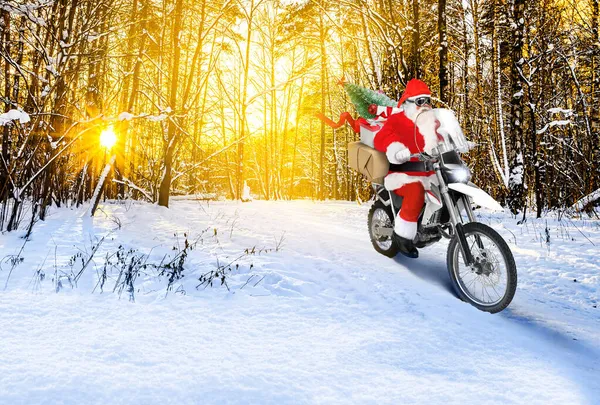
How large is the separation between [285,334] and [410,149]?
2.20 metres

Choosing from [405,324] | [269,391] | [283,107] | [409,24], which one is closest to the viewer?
[269,391]

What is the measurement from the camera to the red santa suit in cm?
310

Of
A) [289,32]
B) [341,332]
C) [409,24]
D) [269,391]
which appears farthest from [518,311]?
[289,32]

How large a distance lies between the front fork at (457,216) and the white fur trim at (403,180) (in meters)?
0.14

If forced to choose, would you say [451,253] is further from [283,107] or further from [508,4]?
[283,107]

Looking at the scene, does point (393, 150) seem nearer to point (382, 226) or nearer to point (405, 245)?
point (405, 245)

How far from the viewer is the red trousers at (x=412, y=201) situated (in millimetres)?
3350

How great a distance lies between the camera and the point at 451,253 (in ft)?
9.80

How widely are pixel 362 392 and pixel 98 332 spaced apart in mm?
1230

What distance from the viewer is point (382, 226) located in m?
4.21

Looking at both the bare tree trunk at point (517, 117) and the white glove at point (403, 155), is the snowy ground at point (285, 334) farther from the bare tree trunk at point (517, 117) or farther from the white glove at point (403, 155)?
the bare tree trunk at point (517, 117)

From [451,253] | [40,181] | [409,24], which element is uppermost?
[409,24]

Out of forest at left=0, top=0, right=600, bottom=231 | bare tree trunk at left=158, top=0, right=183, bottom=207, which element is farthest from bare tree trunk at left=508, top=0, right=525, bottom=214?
bare tree trunk at left=158, top=0, right=183, bottom=207

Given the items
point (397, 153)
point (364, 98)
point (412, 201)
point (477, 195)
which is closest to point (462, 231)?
point (477, 195)
